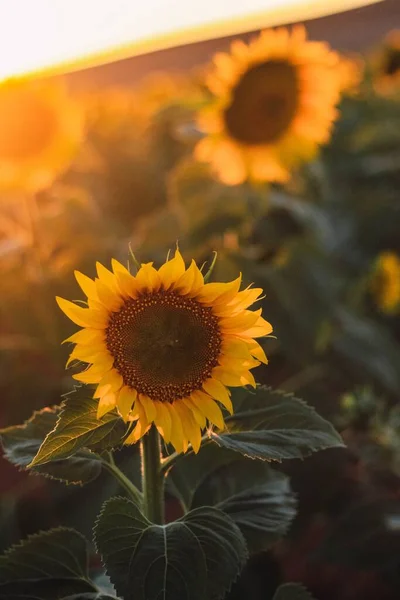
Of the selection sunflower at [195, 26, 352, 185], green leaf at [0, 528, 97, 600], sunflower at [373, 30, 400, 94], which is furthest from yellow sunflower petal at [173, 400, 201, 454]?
sunflower at [373, 30, 400, 94]

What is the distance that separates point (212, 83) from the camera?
1.13m

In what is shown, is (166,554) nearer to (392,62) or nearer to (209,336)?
(209,336)

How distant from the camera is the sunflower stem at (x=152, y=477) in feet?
1.33

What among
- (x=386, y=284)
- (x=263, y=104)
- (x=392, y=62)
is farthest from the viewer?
(x=392, y=62)

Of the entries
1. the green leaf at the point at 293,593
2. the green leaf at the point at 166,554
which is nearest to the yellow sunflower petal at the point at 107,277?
the green leaf at the point at 166,554

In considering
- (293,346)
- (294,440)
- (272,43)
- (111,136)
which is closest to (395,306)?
(293,346)

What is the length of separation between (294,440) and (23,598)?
0.60 ft

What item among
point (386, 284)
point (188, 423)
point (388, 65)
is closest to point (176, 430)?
point (188, 423)

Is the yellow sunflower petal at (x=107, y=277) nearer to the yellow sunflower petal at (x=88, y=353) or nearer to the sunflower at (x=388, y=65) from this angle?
the yellow sunflower petal at (x=88, y=353)

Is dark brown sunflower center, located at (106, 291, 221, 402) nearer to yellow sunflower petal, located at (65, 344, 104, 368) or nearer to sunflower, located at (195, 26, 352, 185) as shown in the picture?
yellow sunflower petal, located at (65, 344, 104, 368)

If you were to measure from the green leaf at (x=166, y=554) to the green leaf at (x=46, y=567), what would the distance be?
89 millimetres

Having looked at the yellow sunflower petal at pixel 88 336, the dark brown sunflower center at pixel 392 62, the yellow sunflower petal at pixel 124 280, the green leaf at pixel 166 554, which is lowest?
the green leaf at pixel 166 554

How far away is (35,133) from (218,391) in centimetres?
107

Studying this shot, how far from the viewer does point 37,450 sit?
43 centimetres
